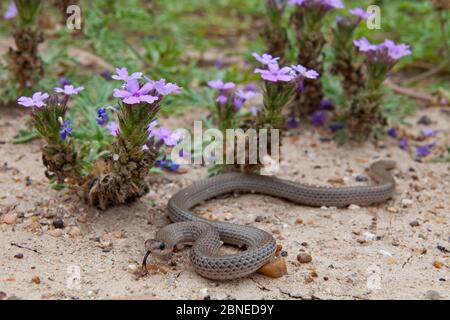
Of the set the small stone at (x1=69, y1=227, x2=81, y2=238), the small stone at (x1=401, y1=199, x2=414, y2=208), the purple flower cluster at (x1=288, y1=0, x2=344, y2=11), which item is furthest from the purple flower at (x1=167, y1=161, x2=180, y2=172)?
the small stone at (x1=401, y1=199, x2=414, y2=208)

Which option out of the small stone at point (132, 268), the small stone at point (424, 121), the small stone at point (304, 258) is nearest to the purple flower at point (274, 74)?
the small stone at point (304, 258)

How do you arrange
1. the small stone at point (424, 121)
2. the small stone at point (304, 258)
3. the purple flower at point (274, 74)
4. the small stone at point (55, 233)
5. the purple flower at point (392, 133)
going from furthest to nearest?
the small stone at point (424, 121), the purple flower at point (392, 133), the purple flower at point (274, 74), the small stone at point (55, 233), the small stone at point (304, 258)

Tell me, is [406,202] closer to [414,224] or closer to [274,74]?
[414,224]

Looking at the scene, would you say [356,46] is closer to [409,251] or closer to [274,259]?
[409,251]

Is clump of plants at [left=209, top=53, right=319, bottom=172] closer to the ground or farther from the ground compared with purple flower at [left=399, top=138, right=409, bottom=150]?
farther from the ground

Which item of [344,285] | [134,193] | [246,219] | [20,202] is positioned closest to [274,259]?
[344,285]

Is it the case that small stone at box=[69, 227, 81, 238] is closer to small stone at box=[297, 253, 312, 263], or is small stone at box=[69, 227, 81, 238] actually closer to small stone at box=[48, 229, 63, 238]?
small stone at box=[48, 229, 63, 238]

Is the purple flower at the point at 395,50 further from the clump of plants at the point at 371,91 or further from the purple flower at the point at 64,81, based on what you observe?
the purple flower at the point at 64,81
